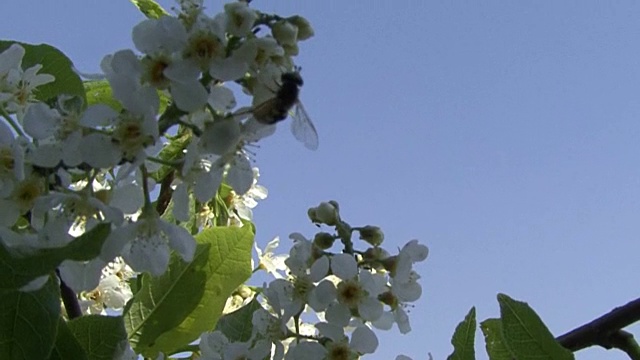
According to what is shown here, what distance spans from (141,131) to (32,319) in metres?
0.32

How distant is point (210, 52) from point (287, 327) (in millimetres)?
711

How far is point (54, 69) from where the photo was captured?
2.09 m

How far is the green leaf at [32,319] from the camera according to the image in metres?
1.38

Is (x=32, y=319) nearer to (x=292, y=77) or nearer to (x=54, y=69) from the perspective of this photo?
(x=292, y=77)

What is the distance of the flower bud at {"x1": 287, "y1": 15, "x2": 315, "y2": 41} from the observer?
1458 millimetres

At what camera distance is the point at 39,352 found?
1395 millimetres

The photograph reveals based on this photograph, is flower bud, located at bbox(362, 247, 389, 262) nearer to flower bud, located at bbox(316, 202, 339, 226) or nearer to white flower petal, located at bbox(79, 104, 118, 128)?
flower bud, located at bbox(316, 202, 339, 226)

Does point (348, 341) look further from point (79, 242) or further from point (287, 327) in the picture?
point (79, 242)

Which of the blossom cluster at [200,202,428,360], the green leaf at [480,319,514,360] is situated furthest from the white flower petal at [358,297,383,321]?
the green leaf at [480,319,514,360]

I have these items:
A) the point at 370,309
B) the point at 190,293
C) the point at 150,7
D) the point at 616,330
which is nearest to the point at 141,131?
the point at 370,309

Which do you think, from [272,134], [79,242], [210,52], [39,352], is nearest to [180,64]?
[210,52]

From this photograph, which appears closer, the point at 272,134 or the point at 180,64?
the point at 180,64

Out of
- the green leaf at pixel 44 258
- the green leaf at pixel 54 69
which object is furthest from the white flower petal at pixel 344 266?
the green leaf at pixel 54 69

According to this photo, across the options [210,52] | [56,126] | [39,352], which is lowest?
[39,352]
